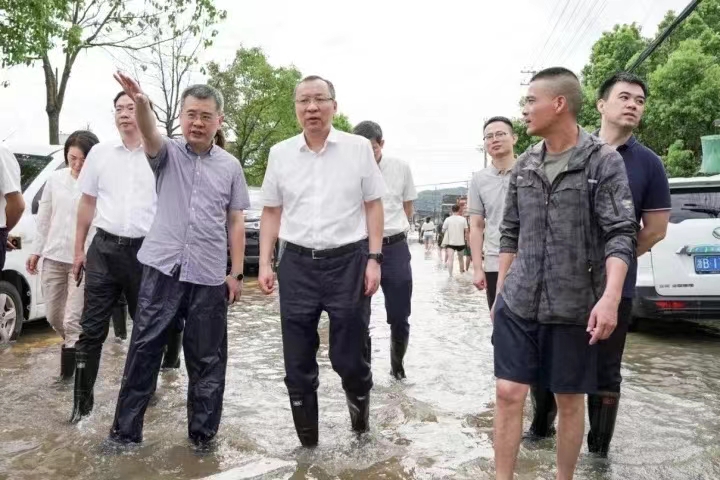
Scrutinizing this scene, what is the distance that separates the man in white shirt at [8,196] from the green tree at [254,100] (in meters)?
34.8

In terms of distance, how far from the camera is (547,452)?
13.2 ft

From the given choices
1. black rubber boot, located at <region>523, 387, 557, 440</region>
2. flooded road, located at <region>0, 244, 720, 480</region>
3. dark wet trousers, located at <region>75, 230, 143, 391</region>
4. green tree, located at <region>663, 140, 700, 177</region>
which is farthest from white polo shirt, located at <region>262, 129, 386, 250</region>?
green tree, located at <region>663, 140, 700, 177</region>

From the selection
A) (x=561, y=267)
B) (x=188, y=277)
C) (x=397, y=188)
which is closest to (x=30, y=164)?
(x=397, y=188)

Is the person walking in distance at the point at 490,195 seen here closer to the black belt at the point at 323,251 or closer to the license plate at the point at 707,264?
the black belt at the point at 323,251

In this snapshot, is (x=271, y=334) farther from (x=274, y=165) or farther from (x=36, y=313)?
(x=274, y=165)

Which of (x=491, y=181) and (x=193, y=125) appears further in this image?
(x=491, y=181)

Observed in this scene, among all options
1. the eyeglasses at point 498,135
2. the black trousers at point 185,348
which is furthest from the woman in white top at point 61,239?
the eyeglasses at point 498,135

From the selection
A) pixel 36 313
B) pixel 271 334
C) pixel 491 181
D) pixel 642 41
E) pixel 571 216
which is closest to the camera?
pixel 571 216

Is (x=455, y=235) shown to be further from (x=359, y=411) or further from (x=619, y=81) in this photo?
(x=619, y=81)

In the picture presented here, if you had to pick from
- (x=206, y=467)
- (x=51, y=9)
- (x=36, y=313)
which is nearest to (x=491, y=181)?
(x=206, y=467)

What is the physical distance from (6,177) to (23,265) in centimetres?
320

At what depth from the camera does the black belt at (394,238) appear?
5.56 metres

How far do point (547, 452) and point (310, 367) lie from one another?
139cm

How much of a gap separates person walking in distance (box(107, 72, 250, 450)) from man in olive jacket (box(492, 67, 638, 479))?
5.59 feet
